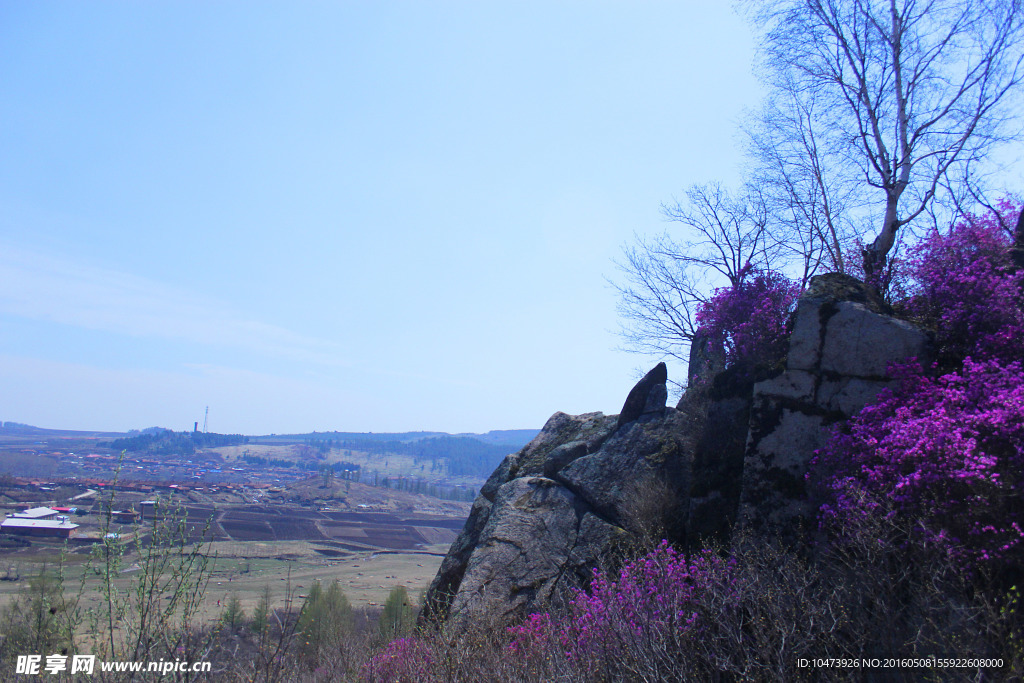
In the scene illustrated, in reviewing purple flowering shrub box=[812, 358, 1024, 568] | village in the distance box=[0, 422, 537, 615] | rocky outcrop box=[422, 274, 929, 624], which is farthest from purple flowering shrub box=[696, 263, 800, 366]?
village in the distance box=[0, 422, 537, 615]

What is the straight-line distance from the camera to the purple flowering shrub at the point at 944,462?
6590 millimetres

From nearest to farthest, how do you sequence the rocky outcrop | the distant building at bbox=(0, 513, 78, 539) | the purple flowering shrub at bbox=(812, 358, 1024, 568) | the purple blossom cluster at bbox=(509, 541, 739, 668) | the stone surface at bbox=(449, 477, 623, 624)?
the purple flowering shrub at bbox=(812, 358, 1024, 568)
the purple blossom cluster at bbox=(509, 541, 739, 668)
the rocky outcrop
the stone surface at bbox=(449, 477, 623, 624)
the distant building at bbox=(0, 513, 78, 539)

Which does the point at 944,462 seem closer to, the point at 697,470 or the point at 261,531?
the point at 697,470

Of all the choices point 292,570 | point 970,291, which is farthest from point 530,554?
point 292,570

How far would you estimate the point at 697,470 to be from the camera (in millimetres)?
11812

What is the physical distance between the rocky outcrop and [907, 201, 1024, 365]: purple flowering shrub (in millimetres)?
605

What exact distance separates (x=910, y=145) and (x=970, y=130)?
5.36 feet

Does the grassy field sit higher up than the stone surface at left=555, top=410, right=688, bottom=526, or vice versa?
the stone surface at left=555, top=410, right=688, bottom=526

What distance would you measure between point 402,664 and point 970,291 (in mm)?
11495

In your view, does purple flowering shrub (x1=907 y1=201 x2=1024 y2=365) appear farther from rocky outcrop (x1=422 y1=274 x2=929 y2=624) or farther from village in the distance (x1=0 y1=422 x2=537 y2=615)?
village in the distance (x1=0 y1=422 x2=537 y2=615)

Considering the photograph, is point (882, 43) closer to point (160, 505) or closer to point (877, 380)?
point (877, 380)

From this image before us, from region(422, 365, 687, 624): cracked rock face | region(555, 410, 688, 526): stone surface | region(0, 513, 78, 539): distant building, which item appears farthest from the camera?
region(0, 513, 78, 539): distant building

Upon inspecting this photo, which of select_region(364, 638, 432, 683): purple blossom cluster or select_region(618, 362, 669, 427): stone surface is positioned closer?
select_region(364, 638, 432, 683): purple blossom cluster

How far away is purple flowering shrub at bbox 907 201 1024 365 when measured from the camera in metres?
9.53
